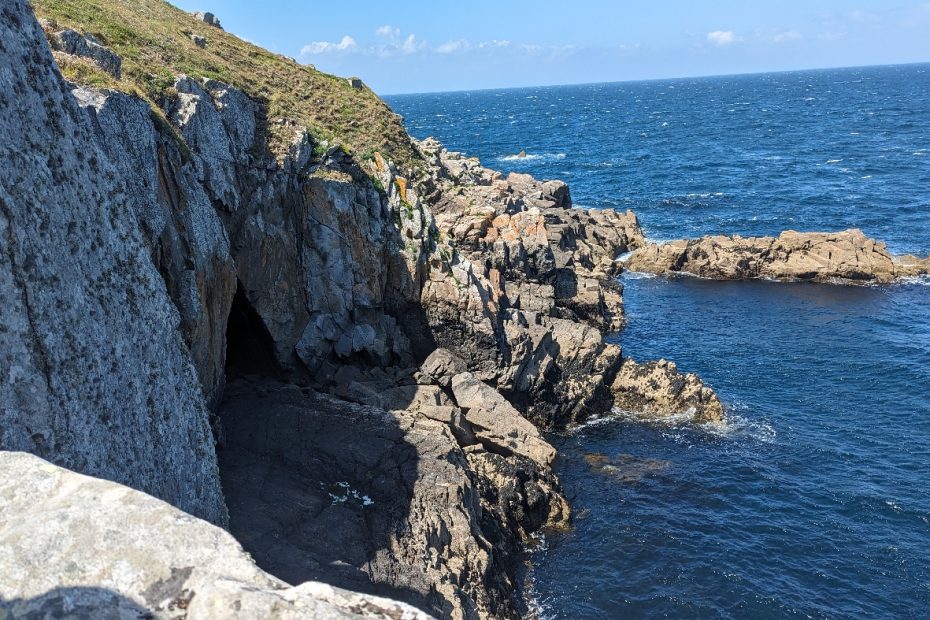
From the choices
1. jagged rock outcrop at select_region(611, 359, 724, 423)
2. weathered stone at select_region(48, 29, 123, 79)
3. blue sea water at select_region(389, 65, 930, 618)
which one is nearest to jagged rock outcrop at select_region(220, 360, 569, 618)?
blue sea water at select_region(389, 65, 930, 618)

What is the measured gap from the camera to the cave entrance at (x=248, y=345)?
31.9 m

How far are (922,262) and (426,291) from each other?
51.2 metres

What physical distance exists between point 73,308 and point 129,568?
7659 mm

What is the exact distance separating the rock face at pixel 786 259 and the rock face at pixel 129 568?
63141 millimetres

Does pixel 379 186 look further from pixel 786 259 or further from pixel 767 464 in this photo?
pixel 786 259

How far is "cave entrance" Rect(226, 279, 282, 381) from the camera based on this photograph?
3194cm

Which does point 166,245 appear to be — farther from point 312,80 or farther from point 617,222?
point 617,222

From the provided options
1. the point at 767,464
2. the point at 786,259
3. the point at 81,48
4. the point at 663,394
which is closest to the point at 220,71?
the point at 81,48

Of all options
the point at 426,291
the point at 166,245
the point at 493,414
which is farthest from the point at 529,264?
the point at 166,245

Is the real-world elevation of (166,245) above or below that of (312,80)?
below

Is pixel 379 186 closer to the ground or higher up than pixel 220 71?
closer to the ground

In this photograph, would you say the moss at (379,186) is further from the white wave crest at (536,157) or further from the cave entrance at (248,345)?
the white wave crest at (536,157)

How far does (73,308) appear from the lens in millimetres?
13148

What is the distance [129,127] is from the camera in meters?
20.7
